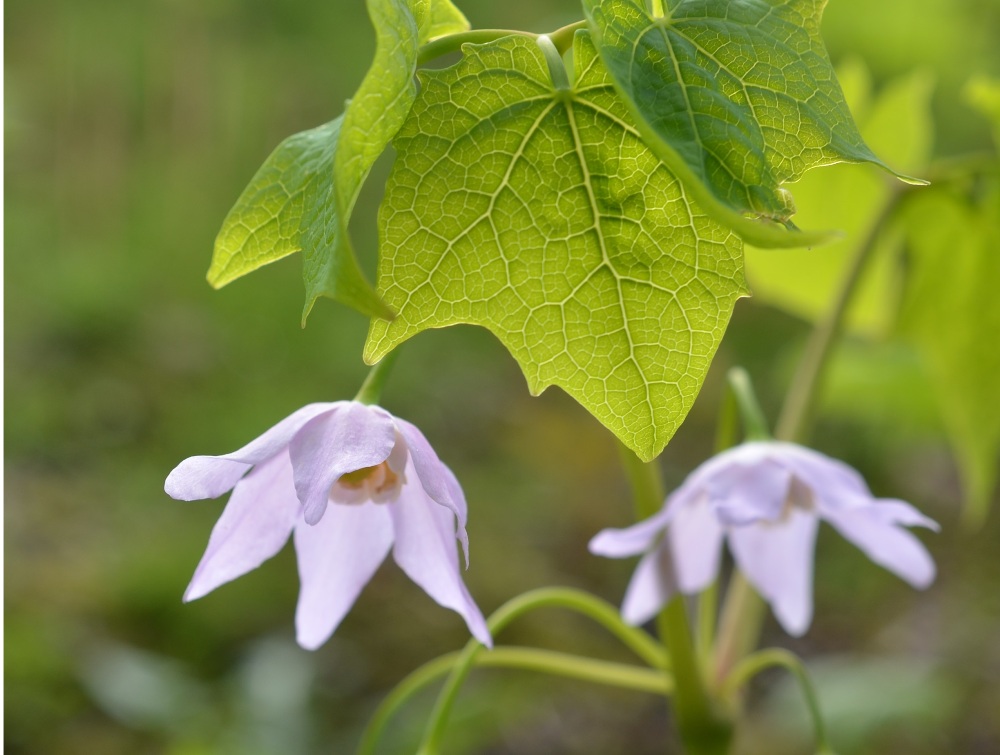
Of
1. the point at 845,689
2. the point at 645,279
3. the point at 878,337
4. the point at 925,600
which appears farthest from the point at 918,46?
the point at 645,279

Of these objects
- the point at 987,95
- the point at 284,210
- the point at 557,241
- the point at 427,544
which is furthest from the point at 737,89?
the point at 987,95

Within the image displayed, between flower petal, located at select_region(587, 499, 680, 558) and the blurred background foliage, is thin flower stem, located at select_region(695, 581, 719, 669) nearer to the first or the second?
flower petal, located at select_region(587, 499, 680, 558)

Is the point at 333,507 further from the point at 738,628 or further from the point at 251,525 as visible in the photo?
the point at 738,628

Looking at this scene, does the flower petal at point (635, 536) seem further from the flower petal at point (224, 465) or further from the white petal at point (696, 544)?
the flower petal at point (224, 465)

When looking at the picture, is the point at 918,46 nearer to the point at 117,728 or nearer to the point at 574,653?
the point at 574,653

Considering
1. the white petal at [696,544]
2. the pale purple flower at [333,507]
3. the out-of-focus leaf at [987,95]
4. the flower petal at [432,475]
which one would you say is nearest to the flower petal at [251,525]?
the pale purple flower at [333,507]

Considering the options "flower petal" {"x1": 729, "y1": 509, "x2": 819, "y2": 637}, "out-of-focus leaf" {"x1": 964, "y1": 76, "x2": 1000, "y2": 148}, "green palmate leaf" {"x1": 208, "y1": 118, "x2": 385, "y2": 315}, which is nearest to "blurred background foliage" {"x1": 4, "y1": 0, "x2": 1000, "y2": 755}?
"out-of-focus leaf" {"x1": 964, "y1": 76, "x2": 1000, "y2": 148}
